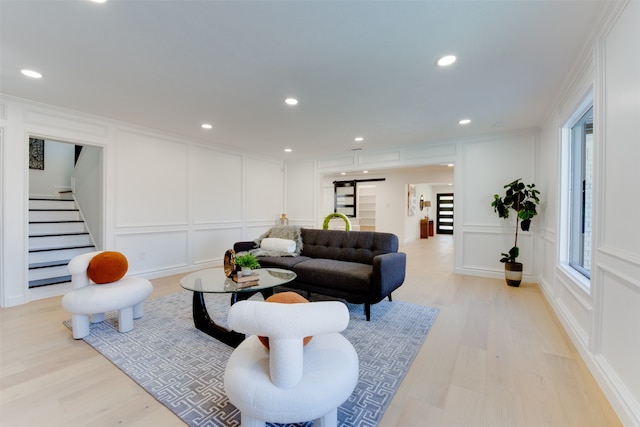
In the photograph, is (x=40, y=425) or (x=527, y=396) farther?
(x=527, y=396)

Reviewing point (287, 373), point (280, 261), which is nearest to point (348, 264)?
point (280, 261)

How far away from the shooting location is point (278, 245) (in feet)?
12.8

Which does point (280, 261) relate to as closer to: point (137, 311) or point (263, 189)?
point (137, 311)

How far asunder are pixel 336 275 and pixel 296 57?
7.13 feet

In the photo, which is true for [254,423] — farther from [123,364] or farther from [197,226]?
[197,226]

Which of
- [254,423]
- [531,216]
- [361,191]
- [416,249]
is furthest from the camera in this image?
[361,191]


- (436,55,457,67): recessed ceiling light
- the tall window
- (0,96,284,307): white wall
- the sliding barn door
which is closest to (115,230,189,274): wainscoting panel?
(0,96,284,307): white wall

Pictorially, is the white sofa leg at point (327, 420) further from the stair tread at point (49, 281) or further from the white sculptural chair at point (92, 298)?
the stair tread at point (49, 281)

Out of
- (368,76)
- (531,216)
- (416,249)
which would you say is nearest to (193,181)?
(368,76)

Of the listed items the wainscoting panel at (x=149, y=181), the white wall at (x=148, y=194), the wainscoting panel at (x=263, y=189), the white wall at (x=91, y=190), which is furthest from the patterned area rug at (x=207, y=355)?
the wainscoting panel at (x=263, y=189)

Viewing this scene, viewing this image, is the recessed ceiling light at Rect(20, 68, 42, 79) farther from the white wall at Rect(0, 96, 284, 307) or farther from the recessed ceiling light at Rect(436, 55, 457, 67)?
the recessed ceiling light at Rect(436, 55, 457, 67)

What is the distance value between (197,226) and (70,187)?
11.1ft

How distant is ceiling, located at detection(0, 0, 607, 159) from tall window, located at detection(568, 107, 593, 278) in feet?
1.73

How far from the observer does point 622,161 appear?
1549 millimetres
